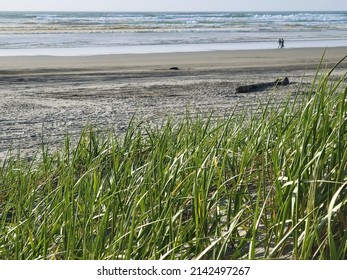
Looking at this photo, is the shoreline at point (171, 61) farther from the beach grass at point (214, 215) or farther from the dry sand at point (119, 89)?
the beach grass at point (214, 215)

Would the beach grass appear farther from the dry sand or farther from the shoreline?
the shoreline

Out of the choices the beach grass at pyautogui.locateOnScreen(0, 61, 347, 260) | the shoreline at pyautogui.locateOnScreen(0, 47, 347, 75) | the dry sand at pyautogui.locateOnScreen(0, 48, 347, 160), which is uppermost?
the beach grass at pyautogui.locateOnScreen(0, 61, 347, 260)

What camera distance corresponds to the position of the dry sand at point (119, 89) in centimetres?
921

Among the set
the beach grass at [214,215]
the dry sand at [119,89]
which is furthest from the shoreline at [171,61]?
the beach grass at [214,215]

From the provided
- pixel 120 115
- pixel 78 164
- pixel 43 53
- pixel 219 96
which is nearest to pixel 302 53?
pixel 43 53

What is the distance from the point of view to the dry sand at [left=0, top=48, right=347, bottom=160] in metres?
9.21

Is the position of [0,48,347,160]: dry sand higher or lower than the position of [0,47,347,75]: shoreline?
higher

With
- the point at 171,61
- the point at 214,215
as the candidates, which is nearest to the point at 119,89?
the point at 171,61

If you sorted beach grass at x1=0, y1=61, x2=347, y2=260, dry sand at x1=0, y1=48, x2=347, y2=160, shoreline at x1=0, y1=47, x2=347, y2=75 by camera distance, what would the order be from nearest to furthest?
beach grass at x1=0, y1=61, x2=347, y2=260 → dry sand at x1=0, y1=48, x2=347, y2=160 → shoreline at x1=0, y1=47, x2=347, y2=75

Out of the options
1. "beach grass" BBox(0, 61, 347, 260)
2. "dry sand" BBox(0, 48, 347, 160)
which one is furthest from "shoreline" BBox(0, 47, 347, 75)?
"beach grass" BBox(0, 61, 347, 260)

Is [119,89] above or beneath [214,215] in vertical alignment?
beneath

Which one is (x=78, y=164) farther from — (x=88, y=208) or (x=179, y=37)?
(x=179, y=37)

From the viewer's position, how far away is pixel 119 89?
45.4ft

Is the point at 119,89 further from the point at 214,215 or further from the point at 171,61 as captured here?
the point at 214,215
